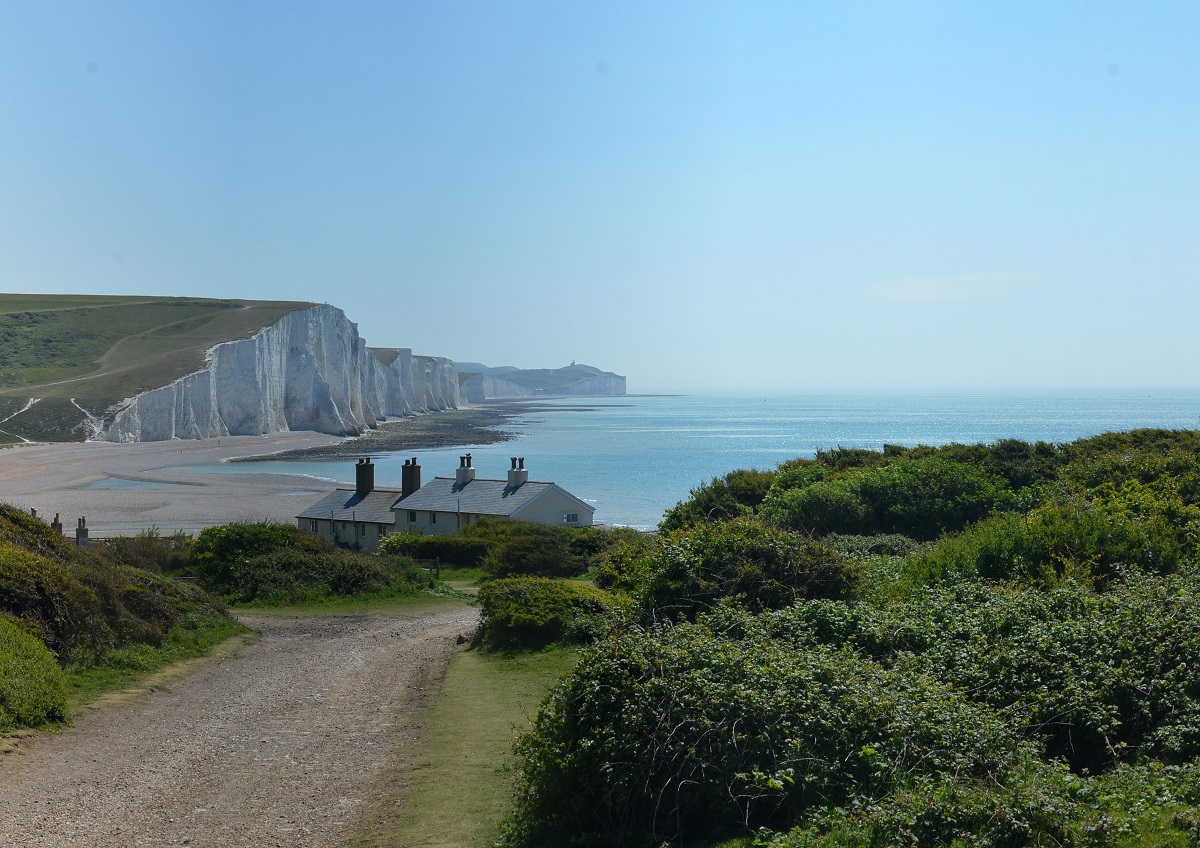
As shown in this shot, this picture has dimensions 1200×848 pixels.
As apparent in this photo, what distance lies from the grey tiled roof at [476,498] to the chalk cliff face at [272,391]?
7161 cm

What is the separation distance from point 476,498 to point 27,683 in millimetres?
29218

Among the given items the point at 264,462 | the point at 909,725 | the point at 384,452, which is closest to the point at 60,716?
the point at 909,725

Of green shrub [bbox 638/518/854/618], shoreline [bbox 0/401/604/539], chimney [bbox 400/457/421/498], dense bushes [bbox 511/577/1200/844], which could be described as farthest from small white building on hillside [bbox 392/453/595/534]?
dense bushes [bbox 511/577/1200/844]

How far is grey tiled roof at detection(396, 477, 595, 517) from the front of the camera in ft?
135

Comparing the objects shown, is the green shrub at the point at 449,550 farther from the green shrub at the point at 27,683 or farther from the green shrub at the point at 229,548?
the green shrub at the point at 27,683

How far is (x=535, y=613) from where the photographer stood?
64.4ft

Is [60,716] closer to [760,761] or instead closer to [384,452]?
[760,761]

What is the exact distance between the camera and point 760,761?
862 centimetres

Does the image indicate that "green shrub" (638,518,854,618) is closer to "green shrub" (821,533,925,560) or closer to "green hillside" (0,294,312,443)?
"green shrub" (821,533,925,560)

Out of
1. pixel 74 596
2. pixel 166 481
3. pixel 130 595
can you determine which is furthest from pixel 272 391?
pixel 74 596

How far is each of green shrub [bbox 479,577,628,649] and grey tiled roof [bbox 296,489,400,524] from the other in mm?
21712

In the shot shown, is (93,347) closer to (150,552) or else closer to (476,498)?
(476,498)

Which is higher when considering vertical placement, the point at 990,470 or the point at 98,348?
the point at 98,348

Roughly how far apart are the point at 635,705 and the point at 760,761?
4.02 feet
